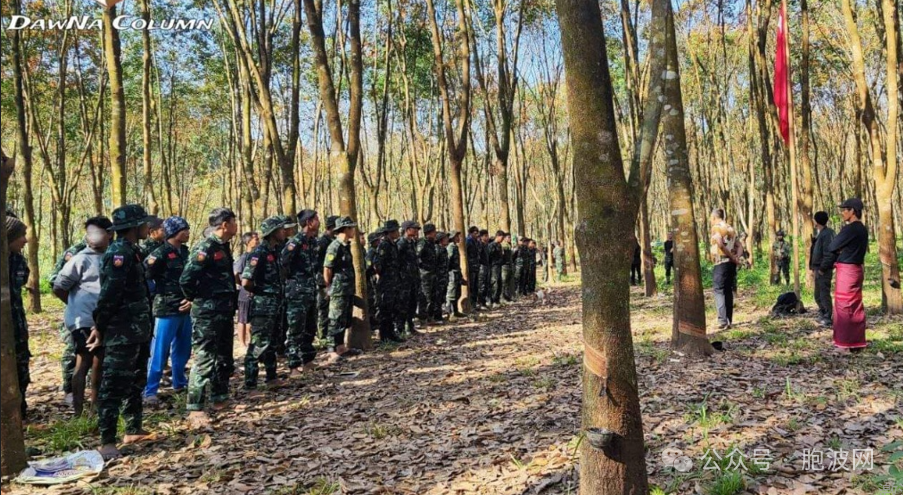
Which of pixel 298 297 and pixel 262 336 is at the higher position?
pixel 298 297

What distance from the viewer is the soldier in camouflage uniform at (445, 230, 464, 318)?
42.1 ft

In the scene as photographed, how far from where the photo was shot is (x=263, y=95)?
11297 millimetres

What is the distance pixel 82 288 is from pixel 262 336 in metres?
1.83

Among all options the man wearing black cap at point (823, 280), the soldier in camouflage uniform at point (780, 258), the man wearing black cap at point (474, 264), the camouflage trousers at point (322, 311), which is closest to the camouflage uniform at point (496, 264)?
the man wearing black cap at point (474, 264)

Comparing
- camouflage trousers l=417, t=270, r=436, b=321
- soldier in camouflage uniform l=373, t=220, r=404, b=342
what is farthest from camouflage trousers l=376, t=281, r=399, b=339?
camouflage trousers l=417, t=270, r=436, b=321

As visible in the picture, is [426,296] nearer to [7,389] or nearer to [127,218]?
[127,218]

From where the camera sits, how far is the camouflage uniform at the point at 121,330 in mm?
4668

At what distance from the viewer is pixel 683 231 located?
6.77 m

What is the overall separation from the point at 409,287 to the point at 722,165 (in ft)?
72.6

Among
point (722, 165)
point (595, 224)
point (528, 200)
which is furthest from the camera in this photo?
point (528, 200)

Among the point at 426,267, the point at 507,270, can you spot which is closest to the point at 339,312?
the point at 426,267

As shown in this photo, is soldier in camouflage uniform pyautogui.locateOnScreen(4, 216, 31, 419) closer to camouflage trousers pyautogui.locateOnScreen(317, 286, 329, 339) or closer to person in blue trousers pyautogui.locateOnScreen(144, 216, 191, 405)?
person in blue trousers pyautogui.locateOnScreen(144, 216, 191, 405)

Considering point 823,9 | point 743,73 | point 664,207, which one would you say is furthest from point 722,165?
point 664,207

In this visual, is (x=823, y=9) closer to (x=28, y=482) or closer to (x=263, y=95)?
(x=263, y=95)
